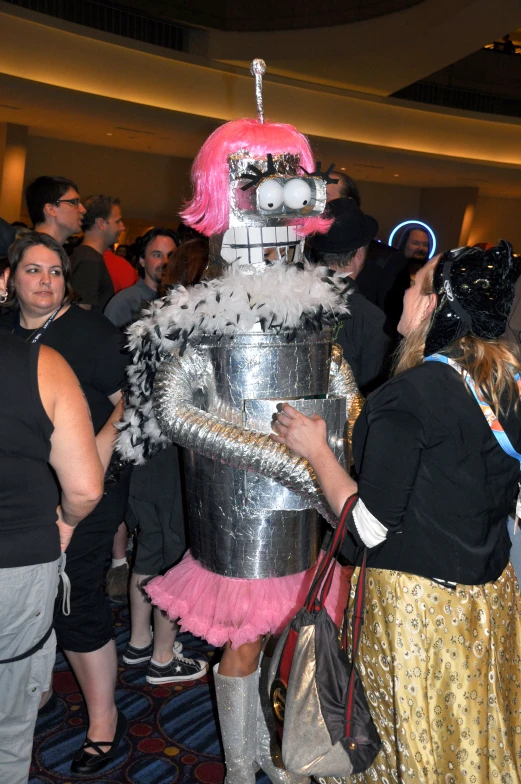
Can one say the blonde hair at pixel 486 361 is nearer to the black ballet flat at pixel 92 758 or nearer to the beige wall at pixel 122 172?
the black ballet flat at pixel 92 758

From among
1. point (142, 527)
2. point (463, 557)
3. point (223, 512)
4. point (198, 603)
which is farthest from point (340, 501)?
point (142, 527)

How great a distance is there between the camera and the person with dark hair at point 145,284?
137 inches

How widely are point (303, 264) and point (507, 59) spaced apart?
13.7m

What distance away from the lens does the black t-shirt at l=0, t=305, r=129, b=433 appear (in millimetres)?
2117

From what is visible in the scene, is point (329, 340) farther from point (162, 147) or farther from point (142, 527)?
point (162, 147)

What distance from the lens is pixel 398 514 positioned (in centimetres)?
140

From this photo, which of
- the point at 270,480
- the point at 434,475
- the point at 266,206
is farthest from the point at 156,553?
the point at 434,475

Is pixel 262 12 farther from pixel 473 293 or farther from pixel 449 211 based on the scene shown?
pixel 473 293

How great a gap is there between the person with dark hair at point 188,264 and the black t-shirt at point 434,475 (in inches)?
45.5

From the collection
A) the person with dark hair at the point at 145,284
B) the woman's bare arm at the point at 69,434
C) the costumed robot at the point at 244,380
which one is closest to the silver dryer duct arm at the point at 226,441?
the costumed robot at the point at 244,380

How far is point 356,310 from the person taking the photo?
2.63 m

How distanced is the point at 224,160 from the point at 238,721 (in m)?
1.46

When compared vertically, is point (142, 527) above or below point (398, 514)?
below

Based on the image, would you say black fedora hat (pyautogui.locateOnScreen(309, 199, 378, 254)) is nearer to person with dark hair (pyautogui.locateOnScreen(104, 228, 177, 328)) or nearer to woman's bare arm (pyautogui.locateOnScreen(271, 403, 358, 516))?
person with dark hair (pyautogui.locateOnScreen(104, 228, 177, 328))
